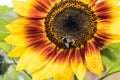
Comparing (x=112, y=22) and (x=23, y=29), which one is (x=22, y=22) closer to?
(x=23, y=29)

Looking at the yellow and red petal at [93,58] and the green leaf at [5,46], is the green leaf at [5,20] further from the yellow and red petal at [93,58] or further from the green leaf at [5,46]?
the yellow and red petal at [93,58]

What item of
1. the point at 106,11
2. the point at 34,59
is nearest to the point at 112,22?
the point at 106,11

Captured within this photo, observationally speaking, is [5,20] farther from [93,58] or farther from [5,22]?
[93,58]

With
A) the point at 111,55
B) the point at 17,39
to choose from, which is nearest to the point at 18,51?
the point at 17,39

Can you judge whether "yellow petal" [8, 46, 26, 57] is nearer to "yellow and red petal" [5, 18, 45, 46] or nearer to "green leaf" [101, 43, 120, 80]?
"yellow and red petal" [5, 18, 45, 46]
